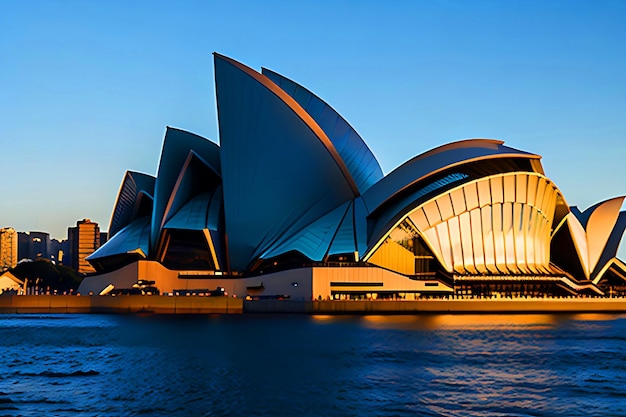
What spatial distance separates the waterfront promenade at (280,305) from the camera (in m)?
66.9

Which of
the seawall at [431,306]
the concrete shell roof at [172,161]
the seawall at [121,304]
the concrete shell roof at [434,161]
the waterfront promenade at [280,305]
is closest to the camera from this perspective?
the seawall at [431,306]

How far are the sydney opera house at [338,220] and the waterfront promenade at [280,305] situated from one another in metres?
1.70

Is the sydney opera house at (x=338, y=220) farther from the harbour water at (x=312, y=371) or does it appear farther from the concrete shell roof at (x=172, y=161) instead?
the harbour water at (x=312, y=371)

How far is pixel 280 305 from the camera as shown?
67.9m

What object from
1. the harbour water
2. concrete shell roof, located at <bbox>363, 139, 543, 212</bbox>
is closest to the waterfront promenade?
Answer: concrete shell roof, located at <bbox>363, 139, 543, 212</bbox>

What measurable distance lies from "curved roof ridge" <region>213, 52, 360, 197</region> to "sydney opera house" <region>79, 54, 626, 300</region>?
0.43 feet

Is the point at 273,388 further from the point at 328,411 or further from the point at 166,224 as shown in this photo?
the point at 166,224

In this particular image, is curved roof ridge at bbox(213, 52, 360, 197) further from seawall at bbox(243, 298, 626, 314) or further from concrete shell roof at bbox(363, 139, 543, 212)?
seawall at bbox(243, 298, 626, 314)

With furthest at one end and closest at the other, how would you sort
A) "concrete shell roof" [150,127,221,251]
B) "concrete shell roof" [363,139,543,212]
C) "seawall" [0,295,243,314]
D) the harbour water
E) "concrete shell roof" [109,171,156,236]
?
"concrete shell roof" [109,171,156,236] → "concrete shell roof" [150,127,221,251] → "concrete shell roof" [363,139,543,212] → "seawall" [0,295,243,314] → the harbour water

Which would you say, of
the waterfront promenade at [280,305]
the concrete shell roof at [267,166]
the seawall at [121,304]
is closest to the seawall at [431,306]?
the waterfront promenade at [280,305]

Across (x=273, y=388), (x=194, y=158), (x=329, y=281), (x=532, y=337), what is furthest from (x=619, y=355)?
(x=194, y=158)

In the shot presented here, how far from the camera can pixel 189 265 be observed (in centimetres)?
7869

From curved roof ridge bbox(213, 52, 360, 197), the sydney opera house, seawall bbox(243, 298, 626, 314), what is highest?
curved roof ridge bbox(213, 52, 360, 197)

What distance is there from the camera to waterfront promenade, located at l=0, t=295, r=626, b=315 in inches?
2635
